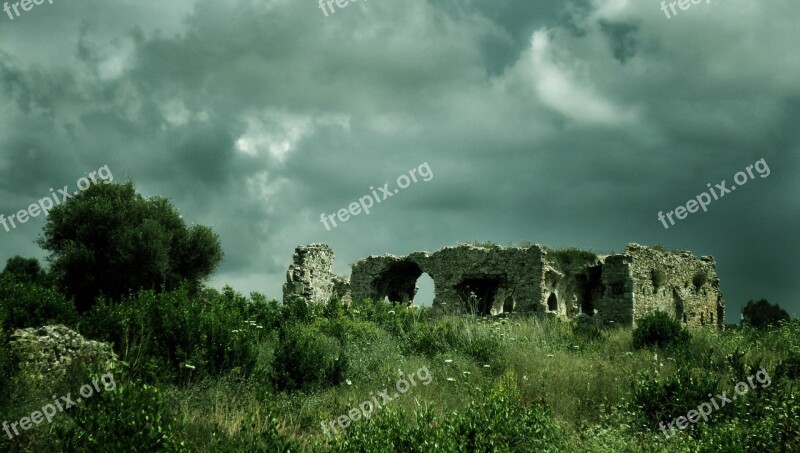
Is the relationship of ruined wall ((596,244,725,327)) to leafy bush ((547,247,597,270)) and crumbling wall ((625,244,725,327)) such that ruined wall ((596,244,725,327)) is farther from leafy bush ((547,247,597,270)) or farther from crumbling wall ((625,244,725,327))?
leafy bush ((547,247,597,270))

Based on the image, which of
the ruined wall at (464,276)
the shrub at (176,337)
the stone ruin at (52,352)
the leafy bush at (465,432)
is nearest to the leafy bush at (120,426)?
the leafy bush at (465,432)

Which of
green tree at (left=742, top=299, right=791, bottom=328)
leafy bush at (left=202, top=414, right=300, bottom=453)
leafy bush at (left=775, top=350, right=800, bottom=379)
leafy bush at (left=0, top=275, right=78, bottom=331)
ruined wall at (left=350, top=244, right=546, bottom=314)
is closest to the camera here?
leafy bush at (left=202, top=414, right=300, bottom=453)

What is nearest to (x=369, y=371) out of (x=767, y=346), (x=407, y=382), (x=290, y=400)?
(x=407, y=382)

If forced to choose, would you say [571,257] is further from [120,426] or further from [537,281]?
[120,426]

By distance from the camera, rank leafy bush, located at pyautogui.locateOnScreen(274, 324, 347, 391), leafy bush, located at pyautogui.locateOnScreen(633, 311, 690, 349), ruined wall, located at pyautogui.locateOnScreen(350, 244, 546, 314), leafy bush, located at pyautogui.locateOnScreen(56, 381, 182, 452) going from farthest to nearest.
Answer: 1. ruined wall, located at pyautogui.locateOnScreen(350, 244, 546, 314)
2. leafy bush, located at pyautogui.locateOnScreen(633, 311, 690, 349)
3. leafy bush, located at pyautogui.locateOnScreen(274, 324, 347, 391)
4. leafy bush, located at pyautogui.locateOnScreen(56, 381, 182, 452)

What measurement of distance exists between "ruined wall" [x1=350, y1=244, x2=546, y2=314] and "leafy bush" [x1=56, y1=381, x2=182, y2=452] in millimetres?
17868

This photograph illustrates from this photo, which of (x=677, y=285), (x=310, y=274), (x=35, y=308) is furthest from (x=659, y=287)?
(x=35, y=308)

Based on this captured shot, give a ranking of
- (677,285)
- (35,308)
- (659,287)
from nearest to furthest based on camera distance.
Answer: (35,308) → (659,287) → (677,285)

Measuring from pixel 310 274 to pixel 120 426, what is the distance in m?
18.7

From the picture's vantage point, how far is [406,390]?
9.80 metres

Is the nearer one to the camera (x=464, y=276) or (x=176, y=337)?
(x=176, y=337)

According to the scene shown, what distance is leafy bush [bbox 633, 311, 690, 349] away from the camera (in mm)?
14859

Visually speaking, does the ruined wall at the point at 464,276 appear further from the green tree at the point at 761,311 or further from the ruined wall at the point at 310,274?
the green tree at the point at 761,311

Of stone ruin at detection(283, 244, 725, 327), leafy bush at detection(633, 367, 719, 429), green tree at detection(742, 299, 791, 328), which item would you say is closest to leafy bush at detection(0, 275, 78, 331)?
leafy bush at detection(633, 367, 719, 429)
